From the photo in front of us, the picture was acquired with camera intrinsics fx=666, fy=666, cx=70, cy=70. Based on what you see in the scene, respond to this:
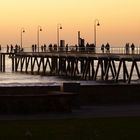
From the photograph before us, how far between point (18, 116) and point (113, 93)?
391cm

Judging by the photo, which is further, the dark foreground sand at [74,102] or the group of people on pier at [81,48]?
the group of people on pier at [81,48]

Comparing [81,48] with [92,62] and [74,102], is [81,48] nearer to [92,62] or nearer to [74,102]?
[92,62]

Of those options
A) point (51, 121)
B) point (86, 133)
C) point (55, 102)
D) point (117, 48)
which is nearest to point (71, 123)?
point (51, 121)

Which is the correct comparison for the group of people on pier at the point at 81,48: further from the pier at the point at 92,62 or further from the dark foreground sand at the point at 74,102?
the dark foreground sand at the point at 74,102

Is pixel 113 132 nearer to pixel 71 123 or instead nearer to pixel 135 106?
pixel 71 123

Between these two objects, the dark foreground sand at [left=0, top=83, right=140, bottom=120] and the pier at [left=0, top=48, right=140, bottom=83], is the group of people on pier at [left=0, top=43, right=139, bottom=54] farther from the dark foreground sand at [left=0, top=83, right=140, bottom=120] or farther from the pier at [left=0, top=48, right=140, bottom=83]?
the dark foreground sand at [left=0, top=83, right=140, bottom=120]

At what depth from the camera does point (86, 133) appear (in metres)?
12.4

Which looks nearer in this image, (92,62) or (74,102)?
(74,102)

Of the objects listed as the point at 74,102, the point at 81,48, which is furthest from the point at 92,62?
the point at 74,102

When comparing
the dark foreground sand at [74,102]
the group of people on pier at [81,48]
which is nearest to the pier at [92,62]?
the group of people on pier at [81,48]

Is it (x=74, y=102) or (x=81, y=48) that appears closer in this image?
(x=74, y=102)

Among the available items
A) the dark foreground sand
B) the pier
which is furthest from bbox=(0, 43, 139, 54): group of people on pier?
the dark foreground sand

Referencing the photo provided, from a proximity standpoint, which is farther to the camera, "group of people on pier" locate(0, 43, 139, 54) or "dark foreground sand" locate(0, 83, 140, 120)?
"group of people on pier" locate(0, 43, 139, 54)

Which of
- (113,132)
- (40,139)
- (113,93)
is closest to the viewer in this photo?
(40,139)
